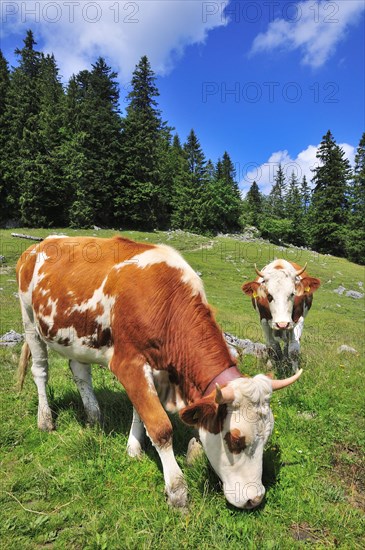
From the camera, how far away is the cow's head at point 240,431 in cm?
323

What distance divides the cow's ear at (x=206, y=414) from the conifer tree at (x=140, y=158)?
4692cm

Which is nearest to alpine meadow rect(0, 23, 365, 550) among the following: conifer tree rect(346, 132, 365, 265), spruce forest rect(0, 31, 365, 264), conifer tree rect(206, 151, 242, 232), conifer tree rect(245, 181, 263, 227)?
spruce forest rect(0, 31, 365, 264)

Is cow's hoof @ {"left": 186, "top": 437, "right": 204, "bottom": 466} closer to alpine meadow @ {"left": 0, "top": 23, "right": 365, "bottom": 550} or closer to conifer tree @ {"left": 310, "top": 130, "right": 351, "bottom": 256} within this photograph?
alpine meadow @ {"left": 0, "top": 23, "right": 365, "bottom": 550}

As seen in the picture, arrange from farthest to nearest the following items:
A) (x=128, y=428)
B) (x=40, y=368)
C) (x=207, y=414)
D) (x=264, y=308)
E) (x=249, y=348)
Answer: (x=249, y=348), (x=264, y=308), (x=40, y=368), (x=128, y=428), (x=207, y=414)

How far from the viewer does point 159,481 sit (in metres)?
3.98

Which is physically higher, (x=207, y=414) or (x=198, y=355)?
(x=198, y=355)

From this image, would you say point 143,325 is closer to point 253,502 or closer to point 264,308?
point 253,502

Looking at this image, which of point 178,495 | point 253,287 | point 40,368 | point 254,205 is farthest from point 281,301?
point 254,205

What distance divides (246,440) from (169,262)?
2.19m

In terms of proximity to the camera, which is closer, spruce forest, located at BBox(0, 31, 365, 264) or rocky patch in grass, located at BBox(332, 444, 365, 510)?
rocky patch in grass, located at BBox(332, 444, 365, 510)

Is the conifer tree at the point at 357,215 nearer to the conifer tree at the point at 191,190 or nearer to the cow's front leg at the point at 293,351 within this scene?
the conifer tree at the point at 191,190

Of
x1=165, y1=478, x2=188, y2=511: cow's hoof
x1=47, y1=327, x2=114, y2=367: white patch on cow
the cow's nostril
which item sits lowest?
x1=165, y1=478, x2=188, y2=511: cow's hoof

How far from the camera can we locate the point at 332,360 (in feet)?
27.5

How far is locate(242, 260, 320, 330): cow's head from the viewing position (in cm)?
708
